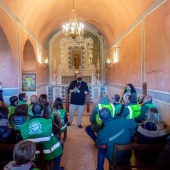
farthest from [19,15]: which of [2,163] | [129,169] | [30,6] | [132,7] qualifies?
[129,169]

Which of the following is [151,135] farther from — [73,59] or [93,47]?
[93,47]

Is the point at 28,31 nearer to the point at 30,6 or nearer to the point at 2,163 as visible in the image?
the point at 30,6

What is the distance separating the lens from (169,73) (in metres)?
5.59

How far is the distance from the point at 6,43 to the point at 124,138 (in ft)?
18.1

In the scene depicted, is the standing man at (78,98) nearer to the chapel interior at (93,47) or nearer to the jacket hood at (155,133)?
the chapel interior at (93,47)

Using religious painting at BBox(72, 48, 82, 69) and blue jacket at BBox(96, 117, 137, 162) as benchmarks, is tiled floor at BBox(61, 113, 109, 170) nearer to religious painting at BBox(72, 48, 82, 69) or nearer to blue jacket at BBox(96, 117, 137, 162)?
blue jacket at BBox(96, 117, 137, 162)

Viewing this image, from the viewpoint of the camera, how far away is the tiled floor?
464cm

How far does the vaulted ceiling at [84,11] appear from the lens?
25.8 feet

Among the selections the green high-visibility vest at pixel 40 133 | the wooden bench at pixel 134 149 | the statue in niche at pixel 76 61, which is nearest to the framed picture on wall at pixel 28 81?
the green high-visibility vest at pixel 40 133

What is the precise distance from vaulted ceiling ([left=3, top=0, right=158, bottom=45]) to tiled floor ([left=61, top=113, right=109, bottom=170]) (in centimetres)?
408

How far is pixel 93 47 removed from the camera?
633 inches

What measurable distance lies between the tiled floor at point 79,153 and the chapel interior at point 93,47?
6.59ft

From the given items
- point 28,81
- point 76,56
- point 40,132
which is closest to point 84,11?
point 76,56

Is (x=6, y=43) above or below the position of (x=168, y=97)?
above
